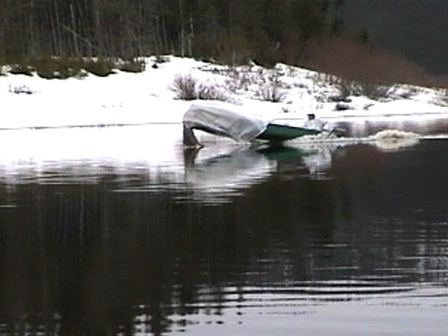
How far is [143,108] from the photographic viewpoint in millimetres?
54500

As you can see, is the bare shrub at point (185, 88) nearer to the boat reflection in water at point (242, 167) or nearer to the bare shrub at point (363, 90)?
the bare shrub at point (363, 90)

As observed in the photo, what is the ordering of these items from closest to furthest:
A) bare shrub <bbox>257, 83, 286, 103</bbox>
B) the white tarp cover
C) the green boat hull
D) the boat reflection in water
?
the boat reflection in water
the green boat hull
the white tarp cover
bare shrub <bbox>257, 83, 286, 103</bbox>

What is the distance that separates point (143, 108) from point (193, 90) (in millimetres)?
3990

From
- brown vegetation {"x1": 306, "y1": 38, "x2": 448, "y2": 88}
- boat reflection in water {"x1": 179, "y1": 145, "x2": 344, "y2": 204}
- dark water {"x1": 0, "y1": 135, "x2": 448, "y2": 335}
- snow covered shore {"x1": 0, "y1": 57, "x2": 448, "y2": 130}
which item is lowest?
dark water {"x1": 0, "y1": 135, "x2": 448, "y2": 335}

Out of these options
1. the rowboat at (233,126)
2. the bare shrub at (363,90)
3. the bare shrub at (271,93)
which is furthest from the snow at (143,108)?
the rowboat at (233,126)

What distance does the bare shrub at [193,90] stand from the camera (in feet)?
188

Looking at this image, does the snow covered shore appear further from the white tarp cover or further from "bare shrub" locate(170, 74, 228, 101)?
the white tarp cover

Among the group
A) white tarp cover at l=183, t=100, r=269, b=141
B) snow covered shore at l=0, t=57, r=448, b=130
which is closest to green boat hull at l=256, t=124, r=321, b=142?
white tarp cover at l=183, t=100, r=269, b=141

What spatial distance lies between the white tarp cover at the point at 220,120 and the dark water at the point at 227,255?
40.3 feet

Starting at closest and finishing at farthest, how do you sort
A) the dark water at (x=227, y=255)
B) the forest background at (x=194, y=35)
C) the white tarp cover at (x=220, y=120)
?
1. the dark water at (x=227, y=255)
2. the white tarp cover at (x=220, y=120)
3. the forest background at (x=194, y=35)

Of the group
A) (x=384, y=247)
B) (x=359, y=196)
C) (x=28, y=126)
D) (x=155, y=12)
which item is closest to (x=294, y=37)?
(x=155, y=12)

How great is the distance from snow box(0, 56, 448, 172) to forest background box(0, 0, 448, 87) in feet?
10.6

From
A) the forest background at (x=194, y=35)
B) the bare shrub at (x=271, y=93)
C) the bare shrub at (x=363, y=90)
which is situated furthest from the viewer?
the forest background at (x=194, y=35)

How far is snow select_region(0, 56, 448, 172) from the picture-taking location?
34562 mm
